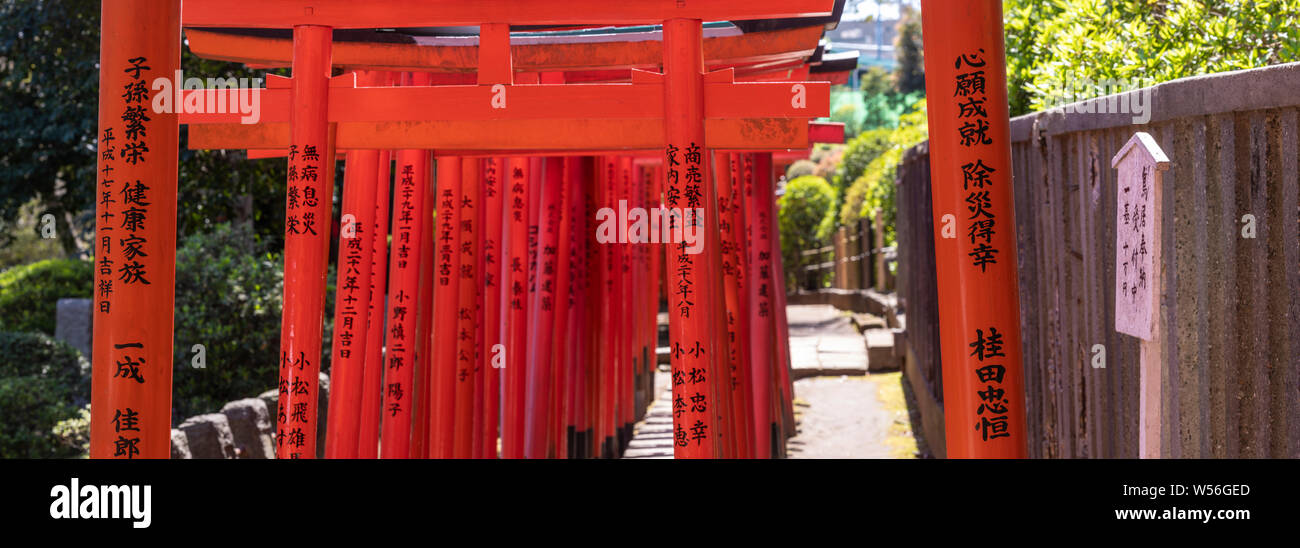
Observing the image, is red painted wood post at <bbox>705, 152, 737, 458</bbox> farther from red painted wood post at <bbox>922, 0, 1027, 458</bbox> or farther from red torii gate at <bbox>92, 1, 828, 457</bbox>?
red painted wood post at <bbox>922, 0, 1027, 458</bbox>

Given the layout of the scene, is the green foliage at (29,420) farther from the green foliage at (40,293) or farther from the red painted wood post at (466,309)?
the green foliage at (40,293)

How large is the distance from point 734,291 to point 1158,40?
211 cm

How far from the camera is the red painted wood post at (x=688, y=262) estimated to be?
10.3 feet

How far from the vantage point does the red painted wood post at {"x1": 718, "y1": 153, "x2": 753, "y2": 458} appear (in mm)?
4516

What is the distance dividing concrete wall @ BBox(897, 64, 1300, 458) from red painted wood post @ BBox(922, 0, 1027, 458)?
740 millimetres

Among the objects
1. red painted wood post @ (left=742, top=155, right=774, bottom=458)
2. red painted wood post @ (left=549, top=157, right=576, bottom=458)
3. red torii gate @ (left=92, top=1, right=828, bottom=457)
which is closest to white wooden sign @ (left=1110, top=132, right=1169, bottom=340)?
red torii gate @ (left=92, top=1, right=828, bottom=457)

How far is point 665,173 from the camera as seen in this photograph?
10.5ft

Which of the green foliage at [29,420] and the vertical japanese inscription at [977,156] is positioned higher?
the vertical japanese inscription at [977,156]

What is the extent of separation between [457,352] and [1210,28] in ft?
10.7

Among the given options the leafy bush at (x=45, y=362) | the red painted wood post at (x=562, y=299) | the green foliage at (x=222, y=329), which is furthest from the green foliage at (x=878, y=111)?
the leafy bush at (x=45, y=362)

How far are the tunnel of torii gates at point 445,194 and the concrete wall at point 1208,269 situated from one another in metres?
0.76

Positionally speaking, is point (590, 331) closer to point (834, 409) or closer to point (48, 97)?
point (834, 409)
